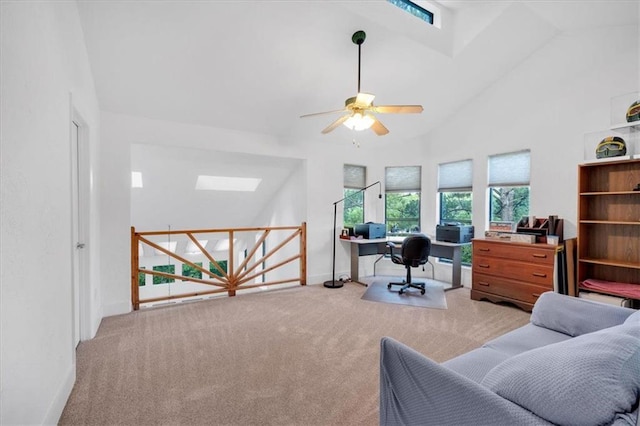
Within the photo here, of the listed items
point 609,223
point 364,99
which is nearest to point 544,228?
point 609,223

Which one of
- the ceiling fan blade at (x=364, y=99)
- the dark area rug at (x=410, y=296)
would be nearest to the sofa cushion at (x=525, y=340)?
the dark area rug at (x=410, y=296)

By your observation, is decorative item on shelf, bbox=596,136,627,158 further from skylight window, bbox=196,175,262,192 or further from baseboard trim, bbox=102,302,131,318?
baseboard trim, bbox=102,302,131,318

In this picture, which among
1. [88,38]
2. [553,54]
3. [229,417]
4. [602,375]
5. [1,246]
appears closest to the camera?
[602,375]

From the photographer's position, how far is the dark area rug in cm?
398

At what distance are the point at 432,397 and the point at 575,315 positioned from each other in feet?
4.88

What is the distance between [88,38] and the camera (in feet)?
8.83

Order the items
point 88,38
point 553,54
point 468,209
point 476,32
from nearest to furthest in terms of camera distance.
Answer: point 88,38 → point 476,32 → point 553,54 → point 468,209

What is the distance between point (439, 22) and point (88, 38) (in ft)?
11.8

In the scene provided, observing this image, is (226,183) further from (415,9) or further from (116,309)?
(415,9)

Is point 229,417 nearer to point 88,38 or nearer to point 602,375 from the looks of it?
point 602,375

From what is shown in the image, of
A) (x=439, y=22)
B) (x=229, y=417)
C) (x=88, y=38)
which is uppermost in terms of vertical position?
(x=439, y=22)

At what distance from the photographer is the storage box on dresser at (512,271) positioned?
348 cm

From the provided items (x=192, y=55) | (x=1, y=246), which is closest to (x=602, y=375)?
(x=1, y=246)

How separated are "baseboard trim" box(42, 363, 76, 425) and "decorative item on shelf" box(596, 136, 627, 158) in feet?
16.2
